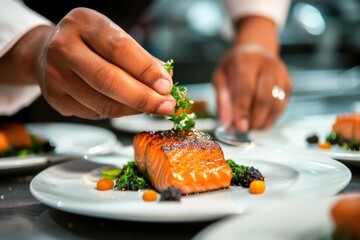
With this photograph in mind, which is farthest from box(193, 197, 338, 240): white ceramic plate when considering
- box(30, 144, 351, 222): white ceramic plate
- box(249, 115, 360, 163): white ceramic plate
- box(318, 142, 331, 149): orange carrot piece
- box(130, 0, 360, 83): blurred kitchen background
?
box(130, 0, 360, 83): blurred kitchen background

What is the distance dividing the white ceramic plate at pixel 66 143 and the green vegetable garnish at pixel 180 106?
1.74 ft

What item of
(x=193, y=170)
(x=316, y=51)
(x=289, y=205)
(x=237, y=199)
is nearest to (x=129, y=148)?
(x=193, y=170)

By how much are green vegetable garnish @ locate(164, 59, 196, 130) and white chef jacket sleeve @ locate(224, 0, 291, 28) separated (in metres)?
1.83

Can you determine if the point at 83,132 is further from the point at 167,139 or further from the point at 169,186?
the point at 169,186

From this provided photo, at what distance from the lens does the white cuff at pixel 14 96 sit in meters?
2.62

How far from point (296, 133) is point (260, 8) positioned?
1222 mm

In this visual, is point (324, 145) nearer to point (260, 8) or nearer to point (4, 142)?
point (4, 142)

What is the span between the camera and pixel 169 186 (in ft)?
4.91

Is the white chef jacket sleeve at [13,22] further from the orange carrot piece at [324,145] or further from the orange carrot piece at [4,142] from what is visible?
the orange carrot piece at [324,145]

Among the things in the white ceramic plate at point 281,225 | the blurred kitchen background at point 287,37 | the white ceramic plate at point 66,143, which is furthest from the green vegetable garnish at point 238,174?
the blurred kitchen background at point 287,37

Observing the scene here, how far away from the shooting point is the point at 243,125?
9.25ft

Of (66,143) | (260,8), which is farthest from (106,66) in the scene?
(260,8)

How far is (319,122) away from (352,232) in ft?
5.96

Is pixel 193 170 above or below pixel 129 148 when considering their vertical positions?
above
